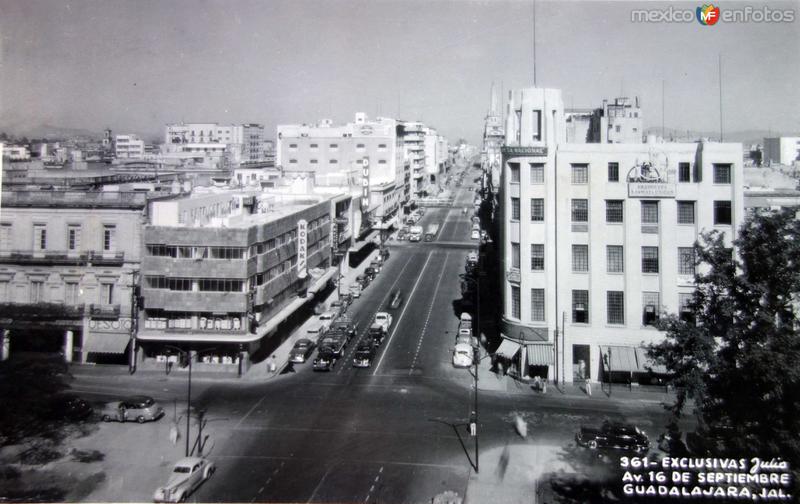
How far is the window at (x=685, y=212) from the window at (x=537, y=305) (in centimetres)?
1057

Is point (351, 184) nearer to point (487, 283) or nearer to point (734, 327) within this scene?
point (487, 283)

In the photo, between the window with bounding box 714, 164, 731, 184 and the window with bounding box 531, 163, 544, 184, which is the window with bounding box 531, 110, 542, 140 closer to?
the window with bounding box 531, 163, 544, 184

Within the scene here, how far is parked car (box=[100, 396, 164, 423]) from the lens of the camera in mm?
36031

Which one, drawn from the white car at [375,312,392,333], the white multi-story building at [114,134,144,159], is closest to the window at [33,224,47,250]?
the white car at [375,312,392,333]

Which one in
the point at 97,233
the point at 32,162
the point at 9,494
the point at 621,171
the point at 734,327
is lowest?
the point at 9,494

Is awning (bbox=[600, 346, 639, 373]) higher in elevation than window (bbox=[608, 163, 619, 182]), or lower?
lower

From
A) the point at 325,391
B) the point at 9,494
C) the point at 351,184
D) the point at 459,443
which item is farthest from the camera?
the point at 351,184

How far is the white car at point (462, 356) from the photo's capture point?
4678cm

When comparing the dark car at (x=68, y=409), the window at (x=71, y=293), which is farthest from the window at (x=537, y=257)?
the window at (x=71, y=293)

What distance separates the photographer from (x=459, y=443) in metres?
33.0

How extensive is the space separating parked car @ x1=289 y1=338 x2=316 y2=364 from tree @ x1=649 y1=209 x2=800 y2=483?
29235mm

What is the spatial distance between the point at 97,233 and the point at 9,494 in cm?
2251

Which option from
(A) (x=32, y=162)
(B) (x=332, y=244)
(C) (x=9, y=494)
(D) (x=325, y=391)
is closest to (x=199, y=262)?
(D) (x=325, y=391)

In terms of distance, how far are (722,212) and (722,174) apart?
2.56m
